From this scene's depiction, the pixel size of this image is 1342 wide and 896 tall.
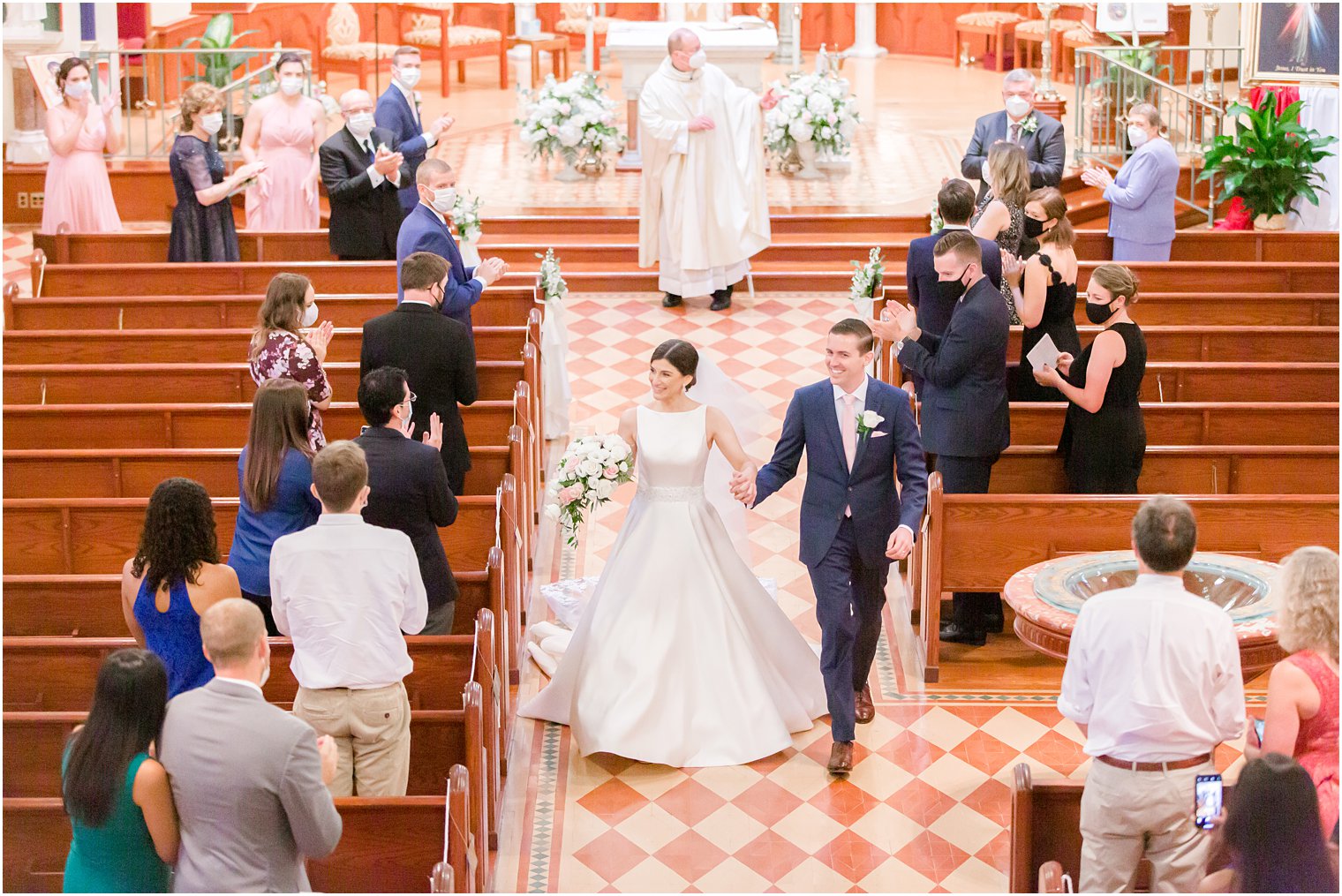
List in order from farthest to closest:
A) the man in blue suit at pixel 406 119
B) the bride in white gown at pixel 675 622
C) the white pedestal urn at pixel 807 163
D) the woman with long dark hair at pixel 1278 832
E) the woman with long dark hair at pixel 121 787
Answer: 1. the white pedestal urn at pixel 807 163
2. the man in blue suit at pixel 406 119
3. the bride in white gown at pixel 675 622
4. the woman with long dark hair at pixel 121 787
5. the woman with long dark hair at pixel 1278 832

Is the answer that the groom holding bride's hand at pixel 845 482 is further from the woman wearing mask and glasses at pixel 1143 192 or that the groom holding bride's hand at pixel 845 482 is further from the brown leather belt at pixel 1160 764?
the woman wearing mask and glasses at pixel 1143 192

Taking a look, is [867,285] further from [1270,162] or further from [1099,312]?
[1270,162]

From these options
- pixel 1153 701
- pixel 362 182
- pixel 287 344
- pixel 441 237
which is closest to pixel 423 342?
pixel 287 344

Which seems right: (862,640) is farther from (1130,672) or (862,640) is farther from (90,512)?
(90,512)

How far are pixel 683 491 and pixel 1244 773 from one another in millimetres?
2578

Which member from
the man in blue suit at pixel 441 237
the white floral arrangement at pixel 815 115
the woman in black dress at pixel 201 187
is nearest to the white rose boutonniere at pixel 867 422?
the man in blue suit at pixel 441 237

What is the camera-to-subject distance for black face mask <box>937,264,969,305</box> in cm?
614

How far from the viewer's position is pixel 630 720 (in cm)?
535

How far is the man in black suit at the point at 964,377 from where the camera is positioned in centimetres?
584

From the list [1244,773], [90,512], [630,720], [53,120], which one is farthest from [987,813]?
[53,120]

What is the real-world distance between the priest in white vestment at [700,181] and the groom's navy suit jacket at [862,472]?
16.7 ft

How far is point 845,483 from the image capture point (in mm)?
5195

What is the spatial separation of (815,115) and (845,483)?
25.2ft

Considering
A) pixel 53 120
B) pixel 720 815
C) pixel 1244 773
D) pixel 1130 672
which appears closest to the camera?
pixel 1244 773
